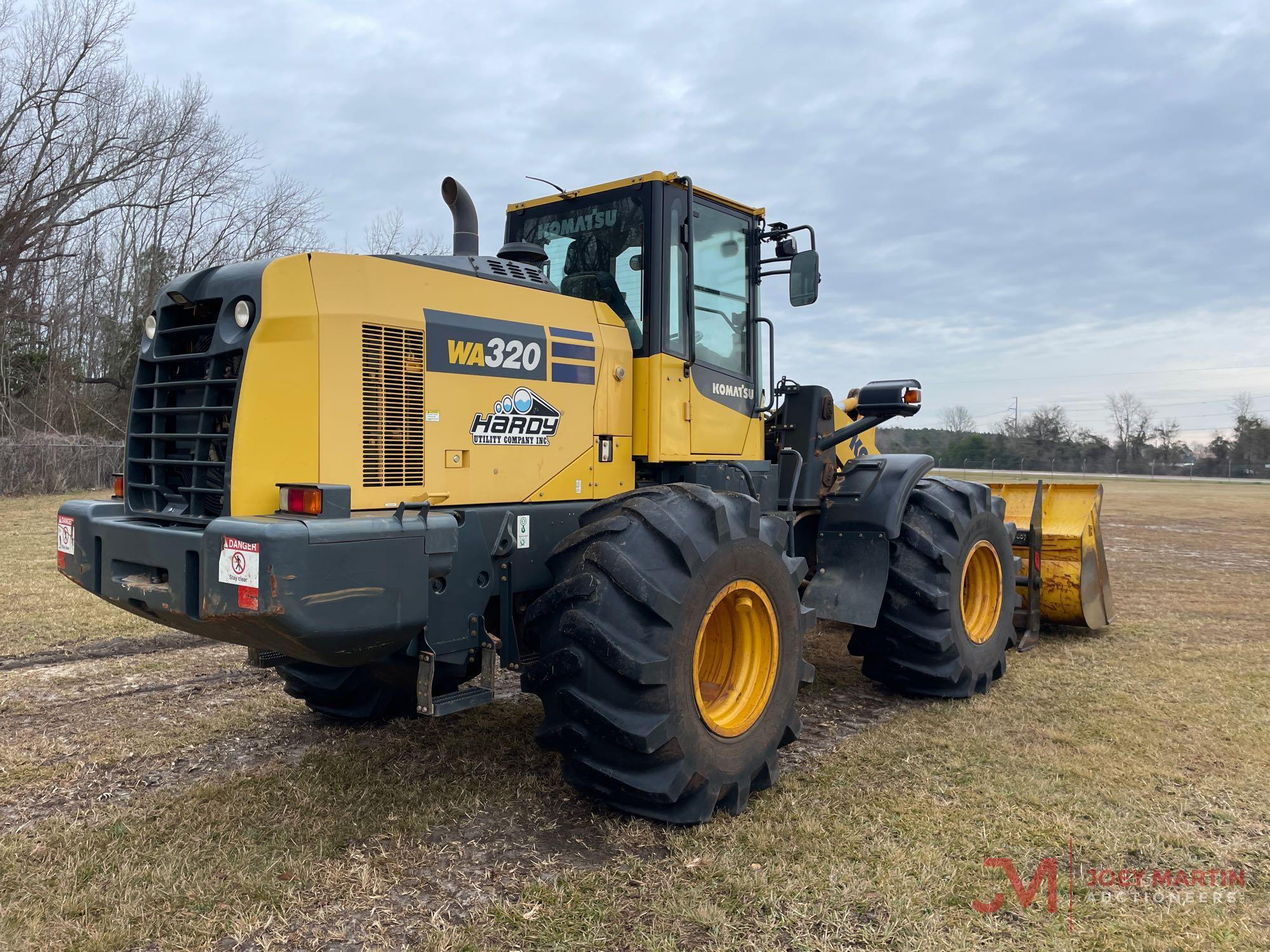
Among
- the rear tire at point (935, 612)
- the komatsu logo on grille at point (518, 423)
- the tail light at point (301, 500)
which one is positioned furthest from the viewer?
the rear tire at point (935, 612)

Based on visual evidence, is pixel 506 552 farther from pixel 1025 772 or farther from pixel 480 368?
pixel 1025 772

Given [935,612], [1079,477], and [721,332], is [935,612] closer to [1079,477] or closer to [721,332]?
[721,332]

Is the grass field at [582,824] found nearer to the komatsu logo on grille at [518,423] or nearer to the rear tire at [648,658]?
the rear tire at [648,658]

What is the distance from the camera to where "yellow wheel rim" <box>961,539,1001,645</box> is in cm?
644

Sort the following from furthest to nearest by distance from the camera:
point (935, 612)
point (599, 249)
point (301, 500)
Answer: point (935, 612) → point (599, 249) → point (301, 500)

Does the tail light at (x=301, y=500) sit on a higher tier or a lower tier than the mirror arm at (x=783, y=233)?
lower

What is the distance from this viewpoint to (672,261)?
4855 millimetres

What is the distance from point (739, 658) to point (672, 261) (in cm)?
212

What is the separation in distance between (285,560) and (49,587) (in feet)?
26.7

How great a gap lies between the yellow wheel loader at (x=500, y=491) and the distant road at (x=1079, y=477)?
4634 cm

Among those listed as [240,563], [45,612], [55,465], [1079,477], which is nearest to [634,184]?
[240,563]

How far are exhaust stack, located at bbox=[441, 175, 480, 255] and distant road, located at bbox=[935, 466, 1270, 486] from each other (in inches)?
1848

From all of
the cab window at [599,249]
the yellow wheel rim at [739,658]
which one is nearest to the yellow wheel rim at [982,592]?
the yellow wheel rim at [739,658]

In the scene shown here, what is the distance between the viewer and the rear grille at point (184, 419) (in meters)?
3.68
